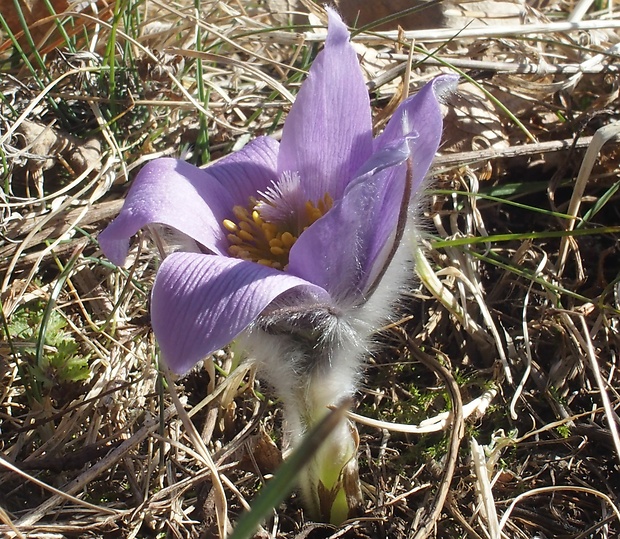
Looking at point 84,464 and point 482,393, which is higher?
point 84,464

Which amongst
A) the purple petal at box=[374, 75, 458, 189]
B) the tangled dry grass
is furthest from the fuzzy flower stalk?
the tangled dry grass

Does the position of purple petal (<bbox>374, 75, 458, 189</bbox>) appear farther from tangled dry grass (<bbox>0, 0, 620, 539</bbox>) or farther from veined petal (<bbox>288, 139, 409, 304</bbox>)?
tangled dry grass (<bbox>0, 0, 620, 539</bbox>)

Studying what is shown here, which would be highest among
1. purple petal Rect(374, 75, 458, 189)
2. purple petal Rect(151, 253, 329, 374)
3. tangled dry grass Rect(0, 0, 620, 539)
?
purple petal Rect(374, 75, 458, 189)

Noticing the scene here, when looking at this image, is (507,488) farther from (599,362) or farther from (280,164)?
(280,164)

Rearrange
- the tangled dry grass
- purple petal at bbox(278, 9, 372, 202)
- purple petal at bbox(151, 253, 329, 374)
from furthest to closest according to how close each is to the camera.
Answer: the tangled dry grass, purple petal at bbox(278, 9, 372, 202), purple petal at bbox(151, 253, 329, 374)

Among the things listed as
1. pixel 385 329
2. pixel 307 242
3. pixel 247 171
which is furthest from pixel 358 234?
pixel 385 329

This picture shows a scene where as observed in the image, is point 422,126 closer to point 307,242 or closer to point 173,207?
point 307,242

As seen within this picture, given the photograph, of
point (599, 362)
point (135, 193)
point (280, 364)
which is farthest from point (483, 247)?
point (135, 193)

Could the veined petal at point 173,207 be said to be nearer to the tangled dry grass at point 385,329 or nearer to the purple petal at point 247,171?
the purple petal at point 247,171
